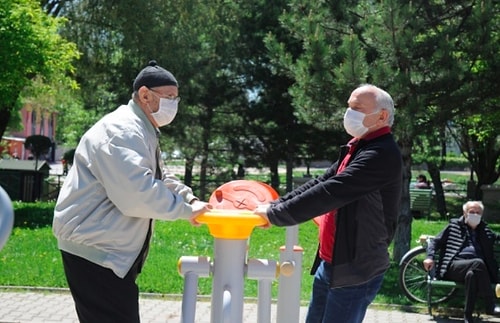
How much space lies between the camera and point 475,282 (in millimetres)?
6871

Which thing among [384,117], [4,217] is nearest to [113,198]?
[4,217]

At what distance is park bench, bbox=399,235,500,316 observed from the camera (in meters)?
7.38

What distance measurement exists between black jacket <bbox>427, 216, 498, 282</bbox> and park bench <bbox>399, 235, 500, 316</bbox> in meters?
0.12

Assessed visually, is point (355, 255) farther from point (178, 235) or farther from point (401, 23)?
point (178, 235)

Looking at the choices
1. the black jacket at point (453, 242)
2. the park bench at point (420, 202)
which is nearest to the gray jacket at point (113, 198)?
the black jacket at point (453, 242)

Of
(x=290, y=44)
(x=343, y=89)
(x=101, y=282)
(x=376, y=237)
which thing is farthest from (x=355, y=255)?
(x=290, y=44)

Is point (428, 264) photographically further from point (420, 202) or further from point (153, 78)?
point (420, 202)

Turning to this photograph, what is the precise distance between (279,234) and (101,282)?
880 centimetres

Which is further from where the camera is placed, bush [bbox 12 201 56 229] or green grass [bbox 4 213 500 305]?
bush [bbox 12 201 56 229]

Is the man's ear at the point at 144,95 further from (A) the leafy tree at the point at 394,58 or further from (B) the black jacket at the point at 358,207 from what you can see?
(A) the leafy tree at the point at 394,58

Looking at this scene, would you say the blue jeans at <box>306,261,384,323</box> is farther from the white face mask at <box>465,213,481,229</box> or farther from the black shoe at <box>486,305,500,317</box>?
the white face mask at <box>465,213,481,229</box>

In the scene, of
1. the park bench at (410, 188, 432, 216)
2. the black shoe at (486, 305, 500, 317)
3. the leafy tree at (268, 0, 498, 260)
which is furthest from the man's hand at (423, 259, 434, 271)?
the park bench at (410, 188, 432, 216)

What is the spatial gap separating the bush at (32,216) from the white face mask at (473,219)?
7.59m

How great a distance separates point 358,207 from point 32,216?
35.6 feet
